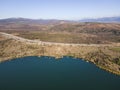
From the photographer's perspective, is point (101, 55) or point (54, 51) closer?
point (101, 55)

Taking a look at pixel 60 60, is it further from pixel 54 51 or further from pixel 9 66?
pixel 9 66

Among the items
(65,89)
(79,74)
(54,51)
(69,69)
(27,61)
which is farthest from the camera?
(54,51)

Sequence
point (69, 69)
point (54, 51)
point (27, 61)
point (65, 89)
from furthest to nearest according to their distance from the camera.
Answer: point (54, 51), point (27, 61), point (69, 69), point (65, 89)

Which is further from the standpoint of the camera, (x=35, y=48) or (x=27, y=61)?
(x=35, y=48)

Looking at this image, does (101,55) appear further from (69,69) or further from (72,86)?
(72,86)

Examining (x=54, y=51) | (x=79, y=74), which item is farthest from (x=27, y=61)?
(x=79, y=74)

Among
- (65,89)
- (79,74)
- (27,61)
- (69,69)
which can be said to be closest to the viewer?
(65,89)

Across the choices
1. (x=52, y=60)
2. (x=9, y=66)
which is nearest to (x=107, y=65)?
(x=52, y=60)

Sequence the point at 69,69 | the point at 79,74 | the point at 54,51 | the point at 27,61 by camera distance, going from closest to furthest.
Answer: the point at 79,74, the point at 69,69, the point at 27,61, the point at 54,51
